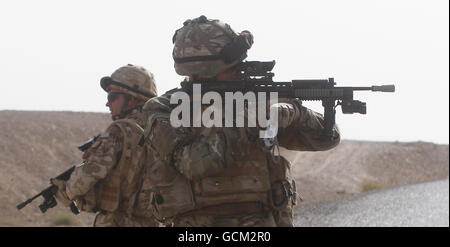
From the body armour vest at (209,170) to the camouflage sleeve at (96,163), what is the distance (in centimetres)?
159

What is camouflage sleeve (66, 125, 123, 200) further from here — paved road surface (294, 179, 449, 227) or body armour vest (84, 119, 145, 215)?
paved road surface (294, 179, 449, 227)

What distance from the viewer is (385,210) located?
13.6 metres

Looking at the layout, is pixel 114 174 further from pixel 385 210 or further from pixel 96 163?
pixel 385 210

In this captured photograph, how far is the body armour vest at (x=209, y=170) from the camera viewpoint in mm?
3766

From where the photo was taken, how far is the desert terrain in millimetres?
16312

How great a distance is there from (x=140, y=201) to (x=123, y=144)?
440mm

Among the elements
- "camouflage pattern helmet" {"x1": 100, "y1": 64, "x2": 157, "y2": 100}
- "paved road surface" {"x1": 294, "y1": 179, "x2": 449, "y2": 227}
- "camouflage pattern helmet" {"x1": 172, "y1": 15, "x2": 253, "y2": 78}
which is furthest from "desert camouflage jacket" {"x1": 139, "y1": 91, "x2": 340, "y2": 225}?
"paved road surface" {"x1": 294, "y1": 179, "x2": 449, "y2": 227}

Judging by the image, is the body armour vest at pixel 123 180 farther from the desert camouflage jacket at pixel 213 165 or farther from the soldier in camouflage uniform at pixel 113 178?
the desert camouflage jacket at pixel 213 165

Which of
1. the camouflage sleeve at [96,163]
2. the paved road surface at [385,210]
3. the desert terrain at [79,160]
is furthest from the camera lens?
the desert terrain at [79,160]

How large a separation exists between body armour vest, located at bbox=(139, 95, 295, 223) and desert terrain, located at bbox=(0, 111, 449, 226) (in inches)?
333

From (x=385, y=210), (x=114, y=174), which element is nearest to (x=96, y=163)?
(x=114, y=174)

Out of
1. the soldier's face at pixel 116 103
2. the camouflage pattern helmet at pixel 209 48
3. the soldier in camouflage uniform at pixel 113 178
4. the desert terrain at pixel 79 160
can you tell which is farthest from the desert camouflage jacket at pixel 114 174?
the desert terrain at pixel 79 160
